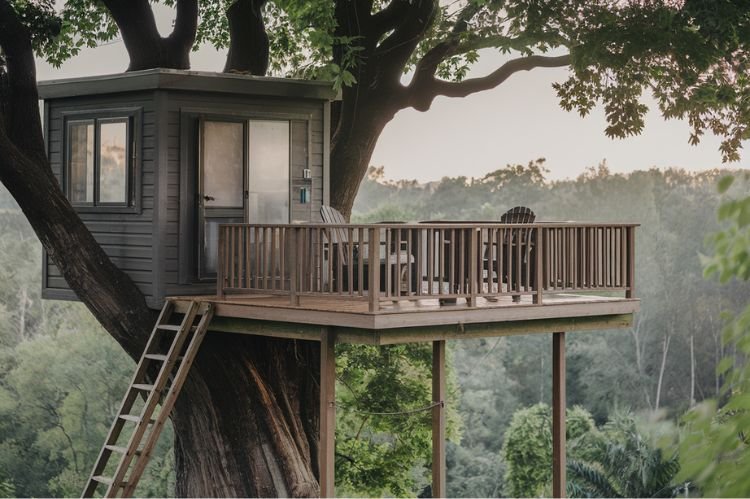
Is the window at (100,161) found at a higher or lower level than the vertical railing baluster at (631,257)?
higher

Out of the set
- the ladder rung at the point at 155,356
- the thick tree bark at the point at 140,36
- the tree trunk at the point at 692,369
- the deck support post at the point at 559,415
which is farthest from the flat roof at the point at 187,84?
the tree trunk at the point at 692,369

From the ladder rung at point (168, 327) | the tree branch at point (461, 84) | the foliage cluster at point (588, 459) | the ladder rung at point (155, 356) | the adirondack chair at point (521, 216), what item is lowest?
the foliage cluster at point (588, 459)

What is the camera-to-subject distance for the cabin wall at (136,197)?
38.3 feet

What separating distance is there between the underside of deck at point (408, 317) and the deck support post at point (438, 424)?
29.4 inches

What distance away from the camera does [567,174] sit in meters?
46.9

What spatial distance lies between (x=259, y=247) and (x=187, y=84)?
6.62ft

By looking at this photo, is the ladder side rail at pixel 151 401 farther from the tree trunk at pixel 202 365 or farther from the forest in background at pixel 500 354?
Result: the forest in background at pixel 500 354

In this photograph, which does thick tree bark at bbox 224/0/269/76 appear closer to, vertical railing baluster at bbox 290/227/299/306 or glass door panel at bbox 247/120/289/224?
glass door panel at bbox 247/120/289/224

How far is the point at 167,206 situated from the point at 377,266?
3.12m

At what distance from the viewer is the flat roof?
1151 centimetres

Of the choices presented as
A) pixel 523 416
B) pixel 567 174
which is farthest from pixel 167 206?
pixel 567 174

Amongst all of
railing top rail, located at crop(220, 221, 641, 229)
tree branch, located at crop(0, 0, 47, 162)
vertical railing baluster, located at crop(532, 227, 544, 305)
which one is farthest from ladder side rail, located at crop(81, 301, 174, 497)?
vertical railing baluster, located at crop(532, 227, 544, 305)

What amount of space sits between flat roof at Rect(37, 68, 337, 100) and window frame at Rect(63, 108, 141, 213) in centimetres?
25

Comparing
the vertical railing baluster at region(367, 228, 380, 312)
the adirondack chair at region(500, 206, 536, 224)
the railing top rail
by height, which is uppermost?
the adirondack chair at region(500, 206, 536, 224)
